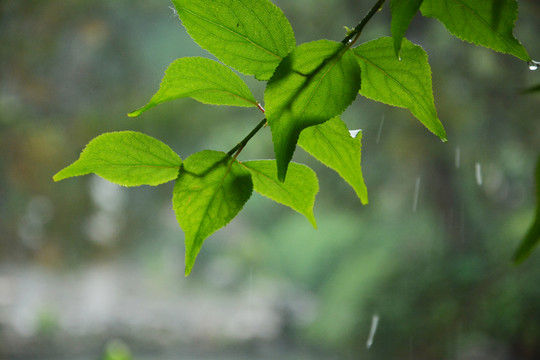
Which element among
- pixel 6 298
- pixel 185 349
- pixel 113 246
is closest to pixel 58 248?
pixel 113 246

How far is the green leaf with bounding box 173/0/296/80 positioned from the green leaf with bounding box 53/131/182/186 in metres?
0.03

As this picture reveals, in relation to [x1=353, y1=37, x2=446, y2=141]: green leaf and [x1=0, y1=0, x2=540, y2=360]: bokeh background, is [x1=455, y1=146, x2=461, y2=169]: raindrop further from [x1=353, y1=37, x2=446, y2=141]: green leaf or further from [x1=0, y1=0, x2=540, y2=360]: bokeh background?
[x1=353, y1=37, x2=446, y2=141]: green leaf

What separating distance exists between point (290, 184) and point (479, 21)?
2.6 inches

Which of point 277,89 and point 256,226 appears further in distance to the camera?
point 256,226

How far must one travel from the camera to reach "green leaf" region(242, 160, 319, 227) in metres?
0.13

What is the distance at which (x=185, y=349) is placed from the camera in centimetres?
329

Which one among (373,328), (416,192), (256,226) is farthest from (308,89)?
(256,226)

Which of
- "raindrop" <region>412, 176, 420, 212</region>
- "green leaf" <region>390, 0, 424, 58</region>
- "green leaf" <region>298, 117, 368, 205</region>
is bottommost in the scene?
"green leaf" <region>298, 117, 368, 205</region>

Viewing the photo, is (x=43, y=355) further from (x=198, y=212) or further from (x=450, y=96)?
(x=198, y=212)

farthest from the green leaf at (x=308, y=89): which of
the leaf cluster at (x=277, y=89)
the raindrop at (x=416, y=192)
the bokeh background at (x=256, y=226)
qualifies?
the raindrop at (x=416, y=192)

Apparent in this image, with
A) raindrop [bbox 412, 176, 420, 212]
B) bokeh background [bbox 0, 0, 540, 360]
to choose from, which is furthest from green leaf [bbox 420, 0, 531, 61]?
raindrop [bbox 412, 176, 420, 212]

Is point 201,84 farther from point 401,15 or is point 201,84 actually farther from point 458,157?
point 458,157

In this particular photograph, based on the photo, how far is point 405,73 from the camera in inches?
4.5

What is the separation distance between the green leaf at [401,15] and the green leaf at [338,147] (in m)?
0.03
